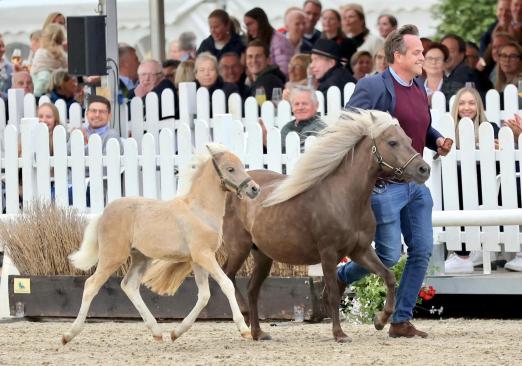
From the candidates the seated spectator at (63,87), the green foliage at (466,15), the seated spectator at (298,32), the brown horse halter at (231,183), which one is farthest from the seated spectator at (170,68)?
the green foliage at (466,15)

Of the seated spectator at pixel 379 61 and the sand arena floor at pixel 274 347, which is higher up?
the seated spectator at pixel 379 61

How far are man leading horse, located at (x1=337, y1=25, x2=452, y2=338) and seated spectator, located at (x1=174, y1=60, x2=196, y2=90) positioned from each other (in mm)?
6286

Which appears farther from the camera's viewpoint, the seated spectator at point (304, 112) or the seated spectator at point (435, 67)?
the seated spectator at point (435, 67)

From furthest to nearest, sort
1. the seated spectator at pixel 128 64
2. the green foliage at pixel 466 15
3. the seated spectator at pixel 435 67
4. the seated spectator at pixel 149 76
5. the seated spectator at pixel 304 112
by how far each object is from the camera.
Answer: the green foliage at pixel 466 15, the seated spectator at pixel 128 64, the seated spectator at pixel 149 76, the seated spectator at pixel 435 67, the seated spectator at pixel 304 112

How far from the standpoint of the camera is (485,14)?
30062 mm

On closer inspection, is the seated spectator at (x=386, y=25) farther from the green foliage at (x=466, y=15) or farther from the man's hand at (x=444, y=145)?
the green foliage at (x=466, y=15)

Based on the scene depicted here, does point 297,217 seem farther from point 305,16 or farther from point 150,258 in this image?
point 305,16

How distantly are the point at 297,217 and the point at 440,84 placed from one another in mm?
5102

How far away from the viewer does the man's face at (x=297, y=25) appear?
53.9 feet

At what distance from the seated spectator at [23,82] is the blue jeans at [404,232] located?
7.74 m

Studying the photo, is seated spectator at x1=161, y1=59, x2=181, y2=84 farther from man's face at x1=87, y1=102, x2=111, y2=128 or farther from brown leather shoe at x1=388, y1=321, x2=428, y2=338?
brown leather shoe at x1=388, y1=321, x2=428, y2=338

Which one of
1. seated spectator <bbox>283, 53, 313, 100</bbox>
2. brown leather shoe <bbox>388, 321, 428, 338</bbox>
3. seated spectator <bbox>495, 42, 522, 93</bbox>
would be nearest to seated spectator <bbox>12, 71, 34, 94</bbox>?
seated spectator <bbox>283, 53, 313, 100</bbox>

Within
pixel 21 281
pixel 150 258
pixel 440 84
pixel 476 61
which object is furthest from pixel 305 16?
pixel 150 258

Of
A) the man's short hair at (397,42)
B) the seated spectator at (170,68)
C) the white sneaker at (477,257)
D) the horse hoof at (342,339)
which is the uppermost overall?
the seated spectator at (170,68)
